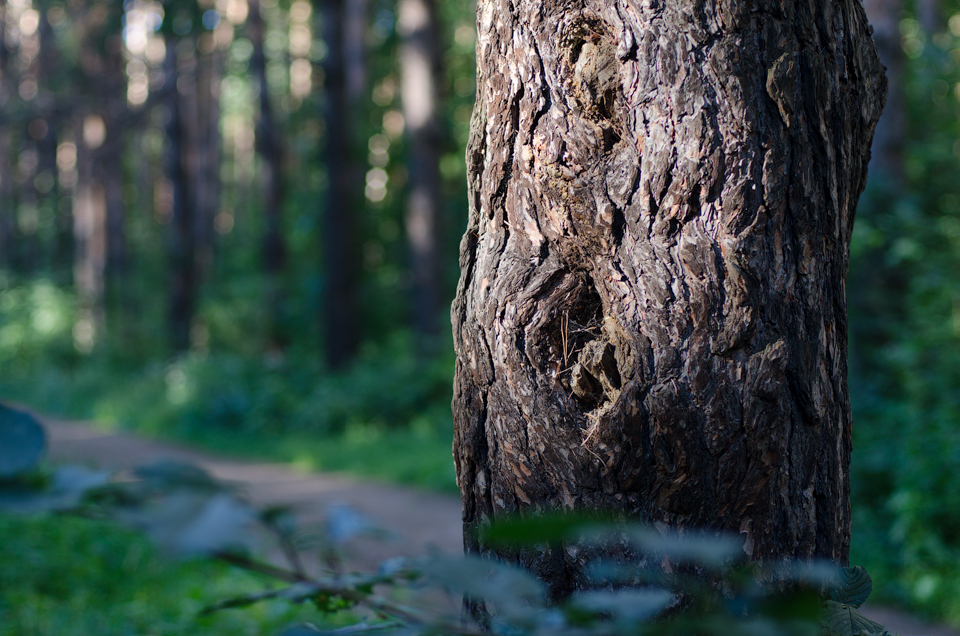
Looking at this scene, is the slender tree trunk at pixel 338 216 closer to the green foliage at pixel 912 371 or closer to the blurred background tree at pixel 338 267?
the blurred background tree at pixel 338 267

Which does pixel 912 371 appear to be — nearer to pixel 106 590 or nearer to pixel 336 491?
pixel 336 491

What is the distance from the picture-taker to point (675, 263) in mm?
1502

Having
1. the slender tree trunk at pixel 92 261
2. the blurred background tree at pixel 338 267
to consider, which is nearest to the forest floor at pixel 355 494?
the blurred background tree at pixel 338 267

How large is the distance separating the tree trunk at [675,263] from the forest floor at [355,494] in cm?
261

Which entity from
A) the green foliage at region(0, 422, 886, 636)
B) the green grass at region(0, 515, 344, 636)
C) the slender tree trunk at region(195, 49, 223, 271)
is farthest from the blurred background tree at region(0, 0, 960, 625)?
the green grass at region(0, 515, 344, 636)

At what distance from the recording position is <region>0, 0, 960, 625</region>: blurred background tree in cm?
574

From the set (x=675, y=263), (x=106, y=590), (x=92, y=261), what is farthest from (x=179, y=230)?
(x=675, y=263)

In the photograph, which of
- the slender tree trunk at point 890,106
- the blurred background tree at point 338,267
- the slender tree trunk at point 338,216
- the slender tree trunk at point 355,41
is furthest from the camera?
the slender tree trunk at point 355,41

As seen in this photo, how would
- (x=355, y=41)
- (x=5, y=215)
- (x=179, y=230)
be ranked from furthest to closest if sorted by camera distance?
(x=5, y=215) < (x=355, y=41) < (x=179, y=230)

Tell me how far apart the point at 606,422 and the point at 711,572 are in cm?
36

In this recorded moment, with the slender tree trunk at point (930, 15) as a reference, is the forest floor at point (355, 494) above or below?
below

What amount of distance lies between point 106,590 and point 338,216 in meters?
8.69

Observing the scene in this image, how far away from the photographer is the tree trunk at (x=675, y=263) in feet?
4.86

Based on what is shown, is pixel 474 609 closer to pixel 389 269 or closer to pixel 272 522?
pixel 272 522
